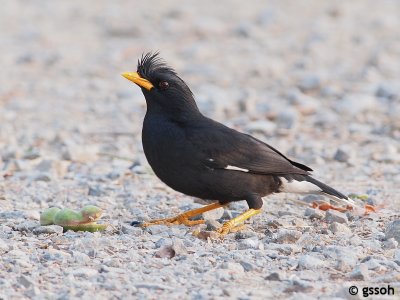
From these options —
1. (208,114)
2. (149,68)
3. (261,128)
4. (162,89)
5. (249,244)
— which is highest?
(208,114)

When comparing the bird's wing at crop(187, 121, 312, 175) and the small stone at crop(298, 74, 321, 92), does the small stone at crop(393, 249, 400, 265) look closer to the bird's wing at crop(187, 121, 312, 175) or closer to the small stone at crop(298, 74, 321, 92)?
the bird's wing at crop(187, 121, 312, 175)

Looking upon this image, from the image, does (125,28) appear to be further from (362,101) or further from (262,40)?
(362,101)

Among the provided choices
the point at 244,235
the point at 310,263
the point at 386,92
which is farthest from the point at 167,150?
the point at 386,92

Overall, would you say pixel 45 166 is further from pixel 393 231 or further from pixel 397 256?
pixel 397 256

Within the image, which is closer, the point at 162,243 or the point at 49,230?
the point at 162,243

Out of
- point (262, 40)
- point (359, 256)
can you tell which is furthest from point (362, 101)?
point (359, 256)

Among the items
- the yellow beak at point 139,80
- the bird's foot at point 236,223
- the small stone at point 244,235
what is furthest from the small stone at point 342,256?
the yellow beak at point 139,80

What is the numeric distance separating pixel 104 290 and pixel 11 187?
3325 millimetres

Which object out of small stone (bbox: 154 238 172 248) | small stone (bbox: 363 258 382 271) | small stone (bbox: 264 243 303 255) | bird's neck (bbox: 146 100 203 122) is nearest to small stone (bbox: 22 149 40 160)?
bird's neck (bbox: 146 100 203 122)

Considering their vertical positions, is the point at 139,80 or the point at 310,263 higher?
the point at 139,80

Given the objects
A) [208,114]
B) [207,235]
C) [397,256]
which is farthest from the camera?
[208,114]

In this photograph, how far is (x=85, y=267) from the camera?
236 inches

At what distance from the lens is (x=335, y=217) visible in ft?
24.4

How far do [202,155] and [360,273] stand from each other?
192 centimetres
